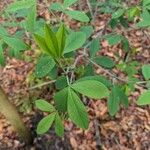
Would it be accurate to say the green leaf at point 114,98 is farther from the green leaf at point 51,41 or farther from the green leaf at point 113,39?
the green leaf at point 51,41

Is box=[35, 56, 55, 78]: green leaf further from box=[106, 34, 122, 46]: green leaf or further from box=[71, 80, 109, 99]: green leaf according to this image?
box=[106, 34, 122, 46]: green leaf

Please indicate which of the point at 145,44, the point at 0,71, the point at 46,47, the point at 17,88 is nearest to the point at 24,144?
the point at 17,88

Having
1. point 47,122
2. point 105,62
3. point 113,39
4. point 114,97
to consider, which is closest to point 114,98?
point 114,97

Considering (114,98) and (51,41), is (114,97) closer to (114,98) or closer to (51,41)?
(114,98)

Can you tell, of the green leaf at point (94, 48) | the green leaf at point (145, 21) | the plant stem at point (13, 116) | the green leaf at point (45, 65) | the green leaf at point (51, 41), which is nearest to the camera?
the green leaf at point (51, 41)

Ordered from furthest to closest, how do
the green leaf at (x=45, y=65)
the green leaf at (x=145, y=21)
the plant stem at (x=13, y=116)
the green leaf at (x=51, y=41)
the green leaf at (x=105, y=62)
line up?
the plant stem at (x=13, y=116)
the green leaf at (x=105, y=62)
the green leaf at (x=145, y=21)
the green leaf at (x=45, y=65)
the green leaf at (x=51, y=41)

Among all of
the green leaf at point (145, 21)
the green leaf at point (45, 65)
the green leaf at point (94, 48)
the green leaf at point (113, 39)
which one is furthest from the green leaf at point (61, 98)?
the green leaf at point (113, 39)

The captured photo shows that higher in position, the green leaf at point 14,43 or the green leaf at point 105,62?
the green leaf at point 14,43
